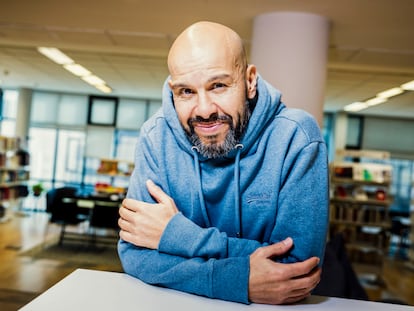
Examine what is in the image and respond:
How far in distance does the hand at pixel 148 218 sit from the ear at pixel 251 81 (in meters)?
0.34

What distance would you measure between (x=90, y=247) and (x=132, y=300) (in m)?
6.66

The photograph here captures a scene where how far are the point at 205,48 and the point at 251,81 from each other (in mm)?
166

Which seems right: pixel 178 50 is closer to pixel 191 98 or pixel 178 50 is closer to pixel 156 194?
pixel 191 98

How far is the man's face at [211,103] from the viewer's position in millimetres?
1010

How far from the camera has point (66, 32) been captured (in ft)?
16.4

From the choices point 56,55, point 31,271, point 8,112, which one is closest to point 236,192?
point 31,271

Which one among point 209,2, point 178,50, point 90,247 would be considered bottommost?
point 90,247

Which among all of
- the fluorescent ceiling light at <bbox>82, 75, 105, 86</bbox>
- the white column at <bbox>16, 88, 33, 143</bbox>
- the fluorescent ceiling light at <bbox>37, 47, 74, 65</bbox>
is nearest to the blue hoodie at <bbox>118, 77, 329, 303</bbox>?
the fluorescent ceiling light at <bbox>37, 47, 74, 65</bbox>

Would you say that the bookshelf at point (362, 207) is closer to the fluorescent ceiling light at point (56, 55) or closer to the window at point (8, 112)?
the fluorescent ceiling light at point (56, 55)

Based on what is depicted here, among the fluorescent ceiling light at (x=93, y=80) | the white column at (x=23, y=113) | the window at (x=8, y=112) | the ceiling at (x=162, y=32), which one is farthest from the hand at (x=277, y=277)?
the window at (x=8, y=112)

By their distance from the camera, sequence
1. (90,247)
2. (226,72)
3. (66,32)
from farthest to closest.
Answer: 1. (90,247)
2. (66,32)
3. (226,72)

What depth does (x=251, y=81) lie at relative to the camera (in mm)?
1112

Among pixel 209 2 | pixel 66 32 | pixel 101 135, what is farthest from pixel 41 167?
pixel 209 2

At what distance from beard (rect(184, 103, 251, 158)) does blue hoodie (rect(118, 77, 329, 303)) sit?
0.08 feet
